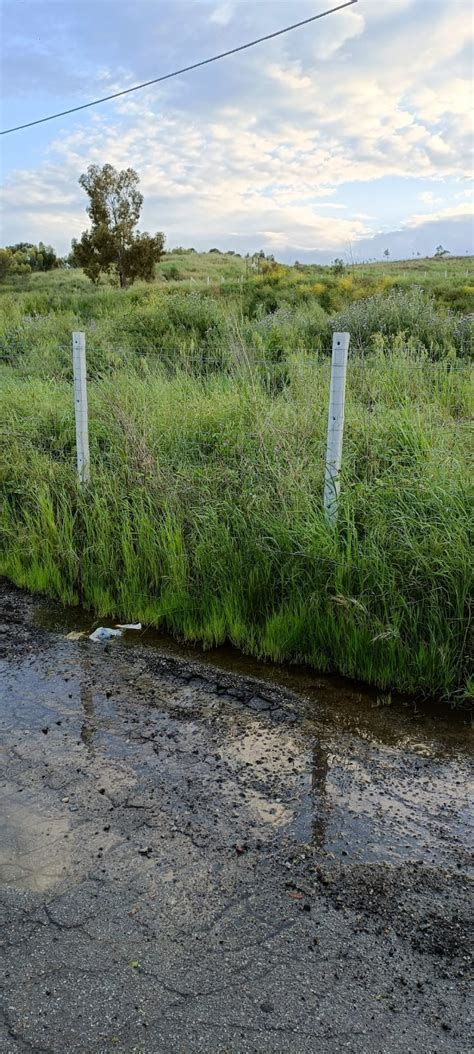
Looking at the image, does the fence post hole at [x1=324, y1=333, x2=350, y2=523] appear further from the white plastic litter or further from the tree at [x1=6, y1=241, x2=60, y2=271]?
the tree at [x1=6, y1=241, x2=60, y2=271]

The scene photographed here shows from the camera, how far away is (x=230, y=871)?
8.20ft

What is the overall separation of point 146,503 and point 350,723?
2.69 metres

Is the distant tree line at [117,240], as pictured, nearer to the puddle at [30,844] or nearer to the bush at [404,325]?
the bush at [404,325]

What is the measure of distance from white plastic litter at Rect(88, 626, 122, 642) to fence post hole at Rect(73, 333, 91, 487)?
1610 millimetres

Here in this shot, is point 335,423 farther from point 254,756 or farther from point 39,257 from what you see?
point 39,257

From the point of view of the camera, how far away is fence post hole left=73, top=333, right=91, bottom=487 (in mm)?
5809

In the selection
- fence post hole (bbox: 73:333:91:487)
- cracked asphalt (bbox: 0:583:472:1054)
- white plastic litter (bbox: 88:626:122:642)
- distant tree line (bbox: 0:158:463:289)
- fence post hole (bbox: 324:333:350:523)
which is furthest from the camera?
distant tree line (bbox: 0:158:463:289)

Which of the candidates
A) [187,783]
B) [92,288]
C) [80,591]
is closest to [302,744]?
[187,783]

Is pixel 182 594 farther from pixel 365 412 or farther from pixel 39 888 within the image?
pixel 39 888

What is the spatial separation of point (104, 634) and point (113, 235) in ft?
101

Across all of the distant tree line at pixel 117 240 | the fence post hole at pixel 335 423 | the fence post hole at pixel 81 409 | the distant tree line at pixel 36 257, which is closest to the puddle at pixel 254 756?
the fence post hole at pixel 335 423

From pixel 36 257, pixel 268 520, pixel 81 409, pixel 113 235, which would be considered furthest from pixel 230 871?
pixel 36 257

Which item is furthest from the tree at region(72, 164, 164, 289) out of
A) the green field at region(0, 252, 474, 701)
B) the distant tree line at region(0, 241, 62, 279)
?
the green field at region(0, 252, 474, 701)

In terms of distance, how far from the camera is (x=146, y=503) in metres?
5.57
